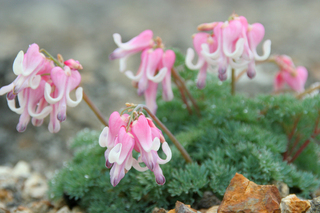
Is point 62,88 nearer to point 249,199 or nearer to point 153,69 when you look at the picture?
point 153,69

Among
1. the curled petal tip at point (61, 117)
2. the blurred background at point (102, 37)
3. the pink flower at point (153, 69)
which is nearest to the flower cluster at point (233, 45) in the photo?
the pink flower at point (153, 69)

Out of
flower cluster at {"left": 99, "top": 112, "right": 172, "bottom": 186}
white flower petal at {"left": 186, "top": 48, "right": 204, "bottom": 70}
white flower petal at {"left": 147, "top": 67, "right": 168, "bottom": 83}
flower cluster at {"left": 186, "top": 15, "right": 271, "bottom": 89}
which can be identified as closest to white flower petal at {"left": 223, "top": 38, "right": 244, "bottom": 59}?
flower cluster at {"left": 186, "top": 15, "right": 271, "bottom": 89}

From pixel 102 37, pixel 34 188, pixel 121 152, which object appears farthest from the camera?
pixel 102 37

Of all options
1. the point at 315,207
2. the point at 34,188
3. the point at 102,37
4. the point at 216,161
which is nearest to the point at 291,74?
the point at 216,161

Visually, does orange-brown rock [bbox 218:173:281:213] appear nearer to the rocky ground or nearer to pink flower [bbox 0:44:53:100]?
pink flower [bbox 0:44:53:100]

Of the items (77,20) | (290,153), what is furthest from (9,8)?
(290,153)
